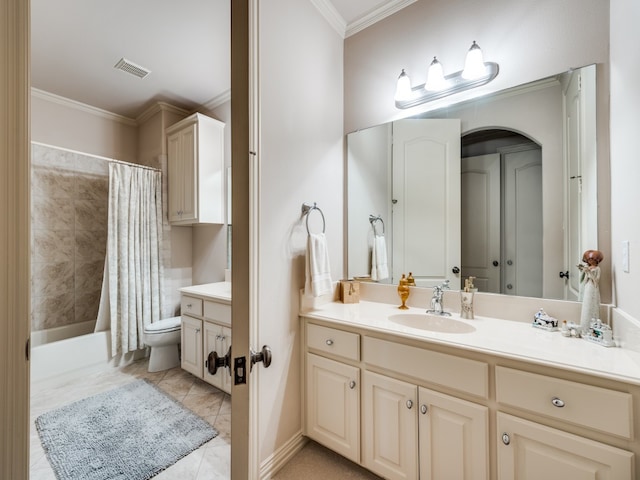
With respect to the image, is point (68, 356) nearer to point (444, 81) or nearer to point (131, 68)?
point (131, 68)

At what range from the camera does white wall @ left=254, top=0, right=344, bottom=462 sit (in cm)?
140

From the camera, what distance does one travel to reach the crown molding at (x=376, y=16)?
178 cm

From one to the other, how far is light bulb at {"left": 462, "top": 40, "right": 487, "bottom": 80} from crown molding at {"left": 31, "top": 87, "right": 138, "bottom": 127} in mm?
3594

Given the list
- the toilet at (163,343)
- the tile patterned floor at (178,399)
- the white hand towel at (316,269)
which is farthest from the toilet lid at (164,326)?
the white hand towel at (316,269)

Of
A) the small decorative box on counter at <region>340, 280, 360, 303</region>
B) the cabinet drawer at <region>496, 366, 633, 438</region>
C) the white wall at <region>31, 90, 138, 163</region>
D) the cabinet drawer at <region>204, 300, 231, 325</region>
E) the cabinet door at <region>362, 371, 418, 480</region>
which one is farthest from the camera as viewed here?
the white wall at <region>31, 90, 138, 163</region>

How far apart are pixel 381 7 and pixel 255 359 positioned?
7.33 feet

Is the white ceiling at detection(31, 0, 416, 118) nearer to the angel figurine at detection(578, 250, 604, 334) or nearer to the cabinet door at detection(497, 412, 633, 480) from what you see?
the angel figurine at detection(578, 250, 604, 334)

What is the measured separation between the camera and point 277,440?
1.47 meters

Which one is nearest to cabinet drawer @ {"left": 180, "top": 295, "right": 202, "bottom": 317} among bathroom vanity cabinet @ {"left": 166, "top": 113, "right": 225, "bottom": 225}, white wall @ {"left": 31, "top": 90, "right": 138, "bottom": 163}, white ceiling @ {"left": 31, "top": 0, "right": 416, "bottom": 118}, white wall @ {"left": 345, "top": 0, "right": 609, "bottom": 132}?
bathroom vanity cabinet @ {"left": 166, "top": 113, "right": 225, "bottom": 225}

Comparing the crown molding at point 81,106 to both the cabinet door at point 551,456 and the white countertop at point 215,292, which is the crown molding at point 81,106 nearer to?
the white countertop at point 215,292

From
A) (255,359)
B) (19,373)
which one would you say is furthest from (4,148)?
(255,359)

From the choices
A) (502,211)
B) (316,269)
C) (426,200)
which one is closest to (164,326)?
(316,269)

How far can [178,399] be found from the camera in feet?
6.97

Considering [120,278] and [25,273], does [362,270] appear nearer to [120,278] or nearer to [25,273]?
[25,273]
